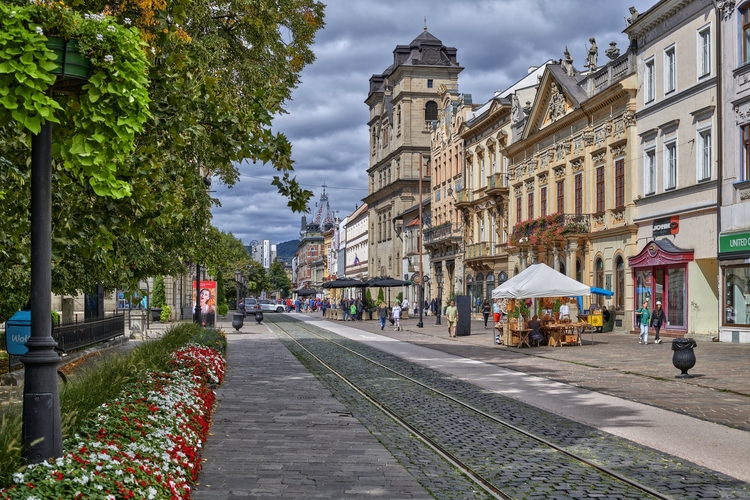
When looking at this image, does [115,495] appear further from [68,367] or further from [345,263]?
[345,263]

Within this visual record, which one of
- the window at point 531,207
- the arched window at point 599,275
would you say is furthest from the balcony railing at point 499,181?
the arched window at point 599,275

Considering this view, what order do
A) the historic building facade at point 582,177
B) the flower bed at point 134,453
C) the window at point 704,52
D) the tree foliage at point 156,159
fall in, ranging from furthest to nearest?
the historic building facade at point 582,177 < the window at point 704,52 < the tree foliage at point 156,159 < the flower bed at point 134,453

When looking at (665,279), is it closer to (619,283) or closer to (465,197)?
(619,283)

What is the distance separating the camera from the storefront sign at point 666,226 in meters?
33.3

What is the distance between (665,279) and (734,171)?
638 centimetres

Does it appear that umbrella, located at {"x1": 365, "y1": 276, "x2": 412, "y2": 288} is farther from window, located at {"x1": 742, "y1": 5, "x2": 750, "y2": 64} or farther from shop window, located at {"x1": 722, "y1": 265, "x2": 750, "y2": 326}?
window, located at {"x1": 742, "y1": 5, "x2": 750, "y2": 64}

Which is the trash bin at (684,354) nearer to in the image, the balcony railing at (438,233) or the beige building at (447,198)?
the beige building at (447,198)

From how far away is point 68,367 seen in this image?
18500mm

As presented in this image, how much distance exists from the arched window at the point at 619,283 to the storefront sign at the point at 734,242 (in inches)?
331

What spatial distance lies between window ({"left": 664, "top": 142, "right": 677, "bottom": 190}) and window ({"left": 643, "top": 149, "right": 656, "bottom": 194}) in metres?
1.16

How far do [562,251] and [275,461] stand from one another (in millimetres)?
37300

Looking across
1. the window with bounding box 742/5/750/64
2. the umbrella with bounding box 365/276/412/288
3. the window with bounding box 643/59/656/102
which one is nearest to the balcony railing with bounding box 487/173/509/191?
the umbrella with bounding box 365/276/412/288

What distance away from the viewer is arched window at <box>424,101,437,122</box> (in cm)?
9262

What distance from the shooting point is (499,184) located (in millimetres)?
54656
